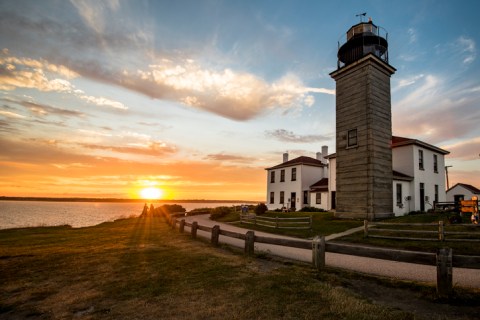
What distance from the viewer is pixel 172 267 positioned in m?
8.36

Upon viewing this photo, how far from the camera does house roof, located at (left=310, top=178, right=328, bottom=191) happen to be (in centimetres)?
3228

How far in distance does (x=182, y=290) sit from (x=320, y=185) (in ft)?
98.1

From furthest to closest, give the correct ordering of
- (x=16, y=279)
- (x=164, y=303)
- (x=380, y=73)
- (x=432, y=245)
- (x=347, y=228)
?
(x=380, y=73) → (x=347, y=228) → (x=432, y=245) → (x=16, y=279) → (x=164, y=303)

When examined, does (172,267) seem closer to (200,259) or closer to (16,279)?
(200,259)

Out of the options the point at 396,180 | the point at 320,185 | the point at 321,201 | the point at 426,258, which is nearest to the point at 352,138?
the point at 396,180

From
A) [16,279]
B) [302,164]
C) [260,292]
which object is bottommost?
[16,279]

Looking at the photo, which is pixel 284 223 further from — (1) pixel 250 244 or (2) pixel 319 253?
(2) pixel 319 253

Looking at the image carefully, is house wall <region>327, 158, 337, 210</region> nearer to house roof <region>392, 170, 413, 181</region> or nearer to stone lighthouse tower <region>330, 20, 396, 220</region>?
house roof <region>392, 170, 413, 181</region>

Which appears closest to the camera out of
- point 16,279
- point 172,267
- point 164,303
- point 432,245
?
point 164,303

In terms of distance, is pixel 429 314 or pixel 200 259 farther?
pixel 200 259

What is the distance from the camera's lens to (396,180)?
22.6 metres

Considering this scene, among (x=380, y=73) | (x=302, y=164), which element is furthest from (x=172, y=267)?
(x=302, y=164)

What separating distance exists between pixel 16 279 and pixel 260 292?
22.8 feet

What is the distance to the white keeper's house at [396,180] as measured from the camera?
24.1m
